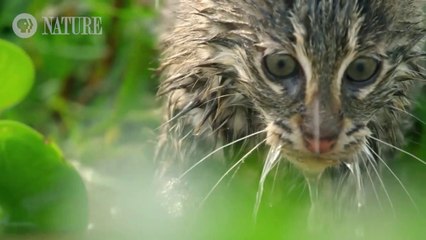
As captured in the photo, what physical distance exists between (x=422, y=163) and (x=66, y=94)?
103 cm

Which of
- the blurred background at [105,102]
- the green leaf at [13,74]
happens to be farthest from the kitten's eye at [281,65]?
the green leaf at [13,74]

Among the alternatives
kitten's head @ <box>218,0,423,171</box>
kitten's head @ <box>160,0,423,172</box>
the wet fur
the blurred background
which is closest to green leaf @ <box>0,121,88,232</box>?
the blurred background

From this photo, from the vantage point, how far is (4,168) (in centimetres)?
265

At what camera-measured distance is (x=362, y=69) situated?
7.49ft

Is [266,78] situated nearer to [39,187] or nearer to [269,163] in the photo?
[269,163]

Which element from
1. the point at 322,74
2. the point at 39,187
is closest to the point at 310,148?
the point at 322,74

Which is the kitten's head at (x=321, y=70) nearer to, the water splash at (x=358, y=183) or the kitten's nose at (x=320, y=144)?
the kitten's nose at (x=320, y=144)

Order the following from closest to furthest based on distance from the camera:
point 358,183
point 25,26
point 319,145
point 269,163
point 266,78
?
point 319,145 → point 266,78 → point 269,163 → point 358,183 → point 25,26

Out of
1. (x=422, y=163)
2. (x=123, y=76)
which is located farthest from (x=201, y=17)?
(x=123, y=76)

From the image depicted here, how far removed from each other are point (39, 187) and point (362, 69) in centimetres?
74

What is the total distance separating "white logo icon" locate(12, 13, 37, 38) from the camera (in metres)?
3.18

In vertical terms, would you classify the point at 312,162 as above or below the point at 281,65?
below

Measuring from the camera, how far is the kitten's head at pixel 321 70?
2.21 metres

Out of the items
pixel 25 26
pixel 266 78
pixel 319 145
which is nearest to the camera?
pixel 319 145
